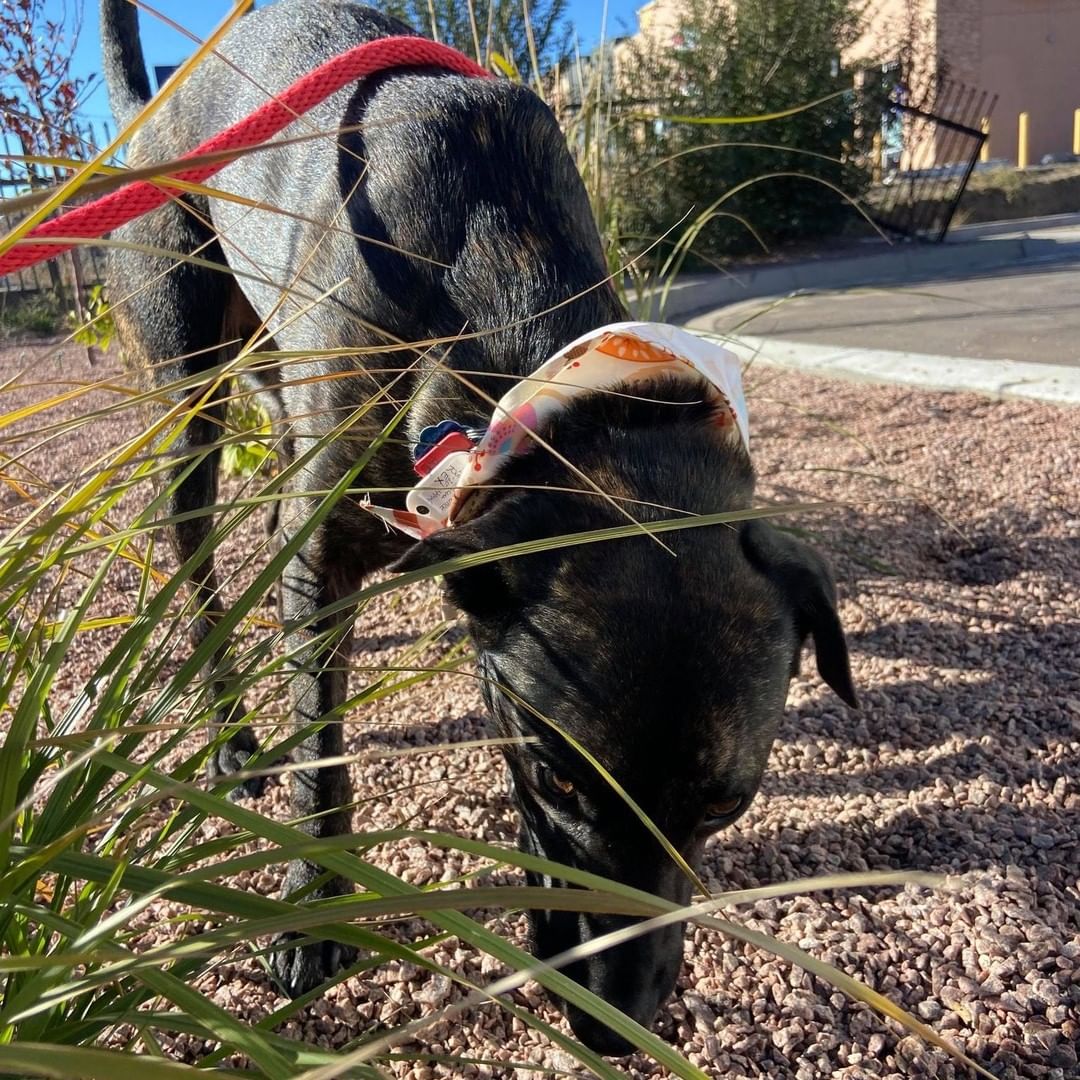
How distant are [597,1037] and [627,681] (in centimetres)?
57

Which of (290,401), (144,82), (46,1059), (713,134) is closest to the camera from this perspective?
(46,1059)

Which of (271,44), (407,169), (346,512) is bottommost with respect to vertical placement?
(346,512)

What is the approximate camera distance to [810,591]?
6.17 ft

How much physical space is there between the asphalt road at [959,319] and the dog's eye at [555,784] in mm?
5447

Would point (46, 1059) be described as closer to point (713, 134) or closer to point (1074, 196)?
point (713, 134)

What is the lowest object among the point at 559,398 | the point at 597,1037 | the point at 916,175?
the point at 597,1037

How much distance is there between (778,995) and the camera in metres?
1.82

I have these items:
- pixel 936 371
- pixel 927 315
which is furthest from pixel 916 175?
pixel 936 371

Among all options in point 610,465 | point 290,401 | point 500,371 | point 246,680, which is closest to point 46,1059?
point 246,680

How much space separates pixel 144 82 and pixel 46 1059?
3.94m

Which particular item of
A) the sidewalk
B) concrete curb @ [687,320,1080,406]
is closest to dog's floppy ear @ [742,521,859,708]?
the sidewalk

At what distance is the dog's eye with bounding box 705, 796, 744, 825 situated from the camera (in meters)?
1.73

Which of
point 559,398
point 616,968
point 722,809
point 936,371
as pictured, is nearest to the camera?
point 616,968

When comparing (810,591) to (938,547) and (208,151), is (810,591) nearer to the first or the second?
(208,151)
